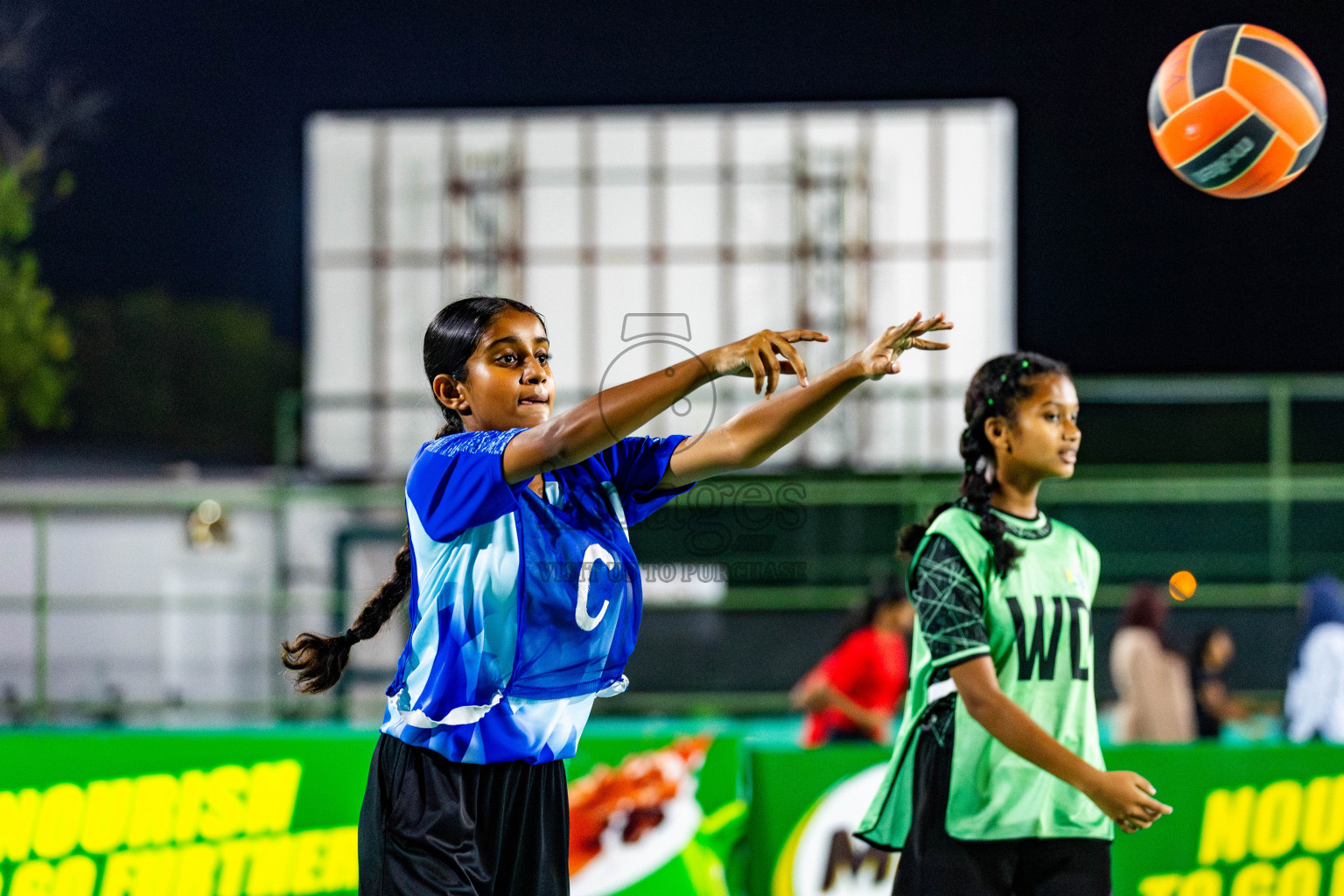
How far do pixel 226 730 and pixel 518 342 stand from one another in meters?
3.14

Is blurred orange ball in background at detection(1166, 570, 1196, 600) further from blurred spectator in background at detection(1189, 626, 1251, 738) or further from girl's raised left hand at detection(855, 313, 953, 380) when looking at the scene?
girl's raised left hand at detection(855, 313, 953, 380)

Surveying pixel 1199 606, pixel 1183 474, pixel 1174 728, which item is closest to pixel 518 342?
pixel 1174 728

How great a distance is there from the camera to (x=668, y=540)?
14.7 metres

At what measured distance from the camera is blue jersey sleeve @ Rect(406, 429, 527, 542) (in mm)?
2035

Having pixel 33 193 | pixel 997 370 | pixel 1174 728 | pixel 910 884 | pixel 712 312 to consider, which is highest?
pixel 33 193

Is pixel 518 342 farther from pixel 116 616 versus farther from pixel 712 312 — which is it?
pixel 712 312

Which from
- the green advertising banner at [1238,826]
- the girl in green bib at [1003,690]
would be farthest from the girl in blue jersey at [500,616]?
the green advertising banner at [1238,826]

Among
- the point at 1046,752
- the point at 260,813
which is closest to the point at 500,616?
the point at 1046,752

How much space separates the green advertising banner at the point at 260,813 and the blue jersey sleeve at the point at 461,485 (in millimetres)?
2650

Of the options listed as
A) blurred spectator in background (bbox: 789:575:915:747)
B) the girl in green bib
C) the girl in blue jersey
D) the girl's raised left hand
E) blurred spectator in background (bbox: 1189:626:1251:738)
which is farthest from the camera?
blurred spectator in background (bbox: 1189:626:1251:738)

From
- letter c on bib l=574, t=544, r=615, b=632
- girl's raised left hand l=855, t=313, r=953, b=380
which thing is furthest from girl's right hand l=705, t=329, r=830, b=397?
letter c on bib l=574, t=544, r=615, b=632

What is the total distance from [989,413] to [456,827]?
4.69 ft

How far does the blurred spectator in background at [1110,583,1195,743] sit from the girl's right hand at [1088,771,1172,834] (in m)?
Answer: 4.38

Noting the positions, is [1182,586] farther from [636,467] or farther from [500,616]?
[500,616]
